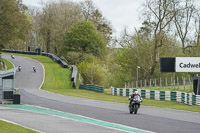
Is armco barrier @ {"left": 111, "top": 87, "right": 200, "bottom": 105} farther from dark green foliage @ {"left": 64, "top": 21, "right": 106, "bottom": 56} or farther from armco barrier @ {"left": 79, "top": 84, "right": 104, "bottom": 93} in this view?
dark green foliage @ {"left": 64, "top": 21, "right": 106, "bottom": 56}

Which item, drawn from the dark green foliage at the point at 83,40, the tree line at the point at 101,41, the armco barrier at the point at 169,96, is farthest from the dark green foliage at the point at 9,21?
the armco barrier at the point at 169,96

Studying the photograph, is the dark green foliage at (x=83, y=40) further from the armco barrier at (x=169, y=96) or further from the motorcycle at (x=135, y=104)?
the motorcycle at (x=135, y=104)

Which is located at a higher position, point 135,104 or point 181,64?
point 181,64

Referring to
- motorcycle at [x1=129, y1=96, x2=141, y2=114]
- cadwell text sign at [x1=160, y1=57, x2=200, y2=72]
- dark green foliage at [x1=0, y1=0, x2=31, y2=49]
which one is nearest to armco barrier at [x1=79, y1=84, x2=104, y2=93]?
dark green foliage at [x1=0, y1=0, x2=31, y2=49]

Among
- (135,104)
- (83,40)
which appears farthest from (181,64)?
(83,40)

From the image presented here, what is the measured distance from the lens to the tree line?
65500 millimetres

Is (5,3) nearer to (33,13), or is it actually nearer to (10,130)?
(10,130)

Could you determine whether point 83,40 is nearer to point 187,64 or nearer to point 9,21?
point 9,21

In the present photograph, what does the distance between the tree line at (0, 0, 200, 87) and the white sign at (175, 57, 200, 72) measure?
1790cm

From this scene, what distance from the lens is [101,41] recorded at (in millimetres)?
87375

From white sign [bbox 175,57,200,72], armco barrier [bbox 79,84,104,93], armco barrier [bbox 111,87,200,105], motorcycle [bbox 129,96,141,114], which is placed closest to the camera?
motorcycle [bbox 129,96,141,114]

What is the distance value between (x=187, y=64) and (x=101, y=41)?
4311 cm

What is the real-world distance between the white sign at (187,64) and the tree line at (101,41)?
17899 mm

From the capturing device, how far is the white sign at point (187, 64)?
44.9 metres
